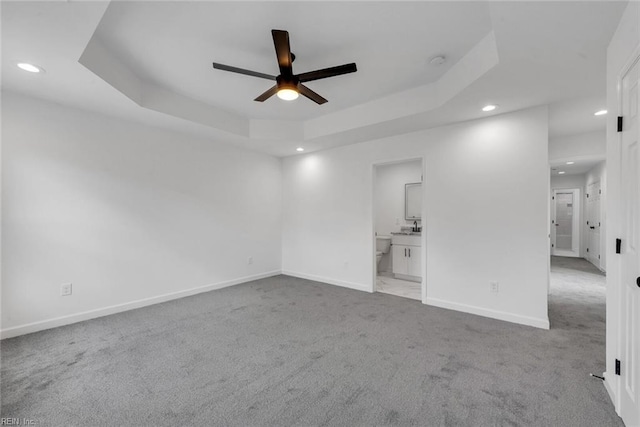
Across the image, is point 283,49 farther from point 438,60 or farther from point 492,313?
point 492,313

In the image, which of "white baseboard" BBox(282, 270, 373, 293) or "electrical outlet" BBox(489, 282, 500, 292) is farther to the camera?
"white baseboard" BBox(282, 270, 373, 293)

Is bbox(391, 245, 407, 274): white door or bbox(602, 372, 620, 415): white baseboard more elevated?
bbox(391, 245, 407, 274): white door

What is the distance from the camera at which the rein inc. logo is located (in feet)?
5.24

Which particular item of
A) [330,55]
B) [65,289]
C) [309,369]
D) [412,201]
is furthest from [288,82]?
[412,201]

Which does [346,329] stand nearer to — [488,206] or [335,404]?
[335,404]

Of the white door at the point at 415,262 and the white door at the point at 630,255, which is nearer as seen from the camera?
the white door at the point at 630,255

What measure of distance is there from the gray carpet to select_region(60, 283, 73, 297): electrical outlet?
381 millimetres

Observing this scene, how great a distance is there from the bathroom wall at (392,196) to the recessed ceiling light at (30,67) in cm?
500

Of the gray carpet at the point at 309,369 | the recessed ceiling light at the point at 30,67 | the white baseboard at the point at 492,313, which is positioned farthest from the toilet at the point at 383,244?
the recessed ceiling light at the point at 30,67

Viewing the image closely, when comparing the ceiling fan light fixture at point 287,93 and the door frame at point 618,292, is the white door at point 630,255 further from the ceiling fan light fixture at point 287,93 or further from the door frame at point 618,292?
the ceiling fan light fixture at point 287,93

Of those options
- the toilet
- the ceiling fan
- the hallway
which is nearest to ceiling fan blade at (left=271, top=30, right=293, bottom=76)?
the ceiling fan

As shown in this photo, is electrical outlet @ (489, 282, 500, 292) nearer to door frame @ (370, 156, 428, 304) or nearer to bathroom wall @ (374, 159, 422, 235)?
door frame @ (370, 156, 428, 304)

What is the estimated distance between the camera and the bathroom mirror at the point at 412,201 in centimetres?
555

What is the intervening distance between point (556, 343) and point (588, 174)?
6.91m
